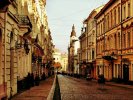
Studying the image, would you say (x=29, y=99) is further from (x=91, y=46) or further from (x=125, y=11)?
(x=91, y=46)

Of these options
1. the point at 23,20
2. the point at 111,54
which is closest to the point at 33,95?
the point at 23,20

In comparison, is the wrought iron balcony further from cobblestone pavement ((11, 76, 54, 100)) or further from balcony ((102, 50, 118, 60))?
balcony ((102, 50, 118, 60))

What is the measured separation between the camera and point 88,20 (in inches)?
3553

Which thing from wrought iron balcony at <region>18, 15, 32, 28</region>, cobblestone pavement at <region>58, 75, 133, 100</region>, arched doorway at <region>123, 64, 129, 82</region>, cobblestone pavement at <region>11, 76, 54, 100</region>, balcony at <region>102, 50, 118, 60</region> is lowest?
cobblestone pavement at <region>58, 75, 133, 100</region>

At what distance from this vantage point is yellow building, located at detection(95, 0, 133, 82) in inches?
1861

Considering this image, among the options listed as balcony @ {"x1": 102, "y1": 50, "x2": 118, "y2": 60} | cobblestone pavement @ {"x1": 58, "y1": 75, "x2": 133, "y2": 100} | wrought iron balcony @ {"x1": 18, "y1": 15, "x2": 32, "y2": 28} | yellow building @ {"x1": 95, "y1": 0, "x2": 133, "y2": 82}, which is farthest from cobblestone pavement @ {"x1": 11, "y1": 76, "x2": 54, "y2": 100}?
balcony @ {"x1": 102, "y1": 50, "x2": 118, "y2": 60}

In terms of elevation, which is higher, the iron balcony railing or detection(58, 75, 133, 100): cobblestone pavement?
the iron balcony railing

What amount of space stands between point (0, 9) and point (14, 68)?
966 centimetres

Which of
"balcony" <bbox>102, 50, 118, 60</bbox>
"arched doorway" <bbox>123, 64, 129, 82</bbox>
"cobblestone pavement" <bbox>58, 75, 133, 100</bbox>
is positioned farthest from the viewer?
"balcony" <bbox>102, 50, 118, 60</bbox>

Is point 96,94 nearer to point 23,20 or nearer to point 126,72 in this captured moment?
point 23,20

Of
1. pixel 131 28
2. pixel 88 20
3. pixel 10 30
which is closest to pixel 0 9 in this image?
pixel 10 30

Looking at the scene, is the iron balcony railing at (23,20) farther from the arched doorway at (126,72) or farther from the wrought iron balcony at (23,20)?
the arched doorway at (126,72)

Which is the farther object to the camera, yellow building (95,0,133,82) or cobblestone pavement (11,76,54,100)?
yellow building (95,0,133,82)

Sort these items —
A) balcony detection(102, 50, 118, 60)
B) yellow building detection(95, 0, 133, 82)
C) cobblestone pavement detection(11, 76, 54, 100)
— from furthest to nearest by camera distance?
balcony detection(102, 50, 118, 60)
yellow building detection(95, 0, 133, 82)
cobblestone pavement detection(11, 76, 54, 100)
